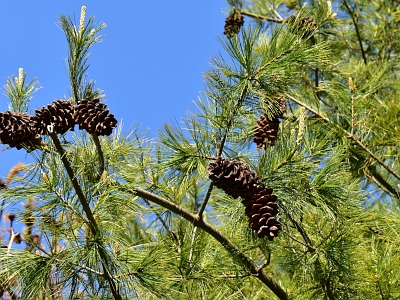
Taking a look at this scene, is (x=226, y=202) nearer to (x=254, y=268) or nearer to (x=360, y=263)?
(x=254, y=268)

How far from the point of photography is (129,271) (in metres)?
1.46

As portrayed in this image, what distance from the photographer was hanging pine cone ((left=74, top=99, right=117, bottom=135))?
152 cm

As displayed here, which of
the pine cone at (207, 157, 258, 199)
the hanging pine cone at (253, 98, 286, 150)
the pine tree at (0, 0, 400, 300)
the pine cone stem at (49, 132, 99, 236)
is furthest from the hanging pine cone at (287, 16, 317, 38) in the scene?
the pine cone stem at (49, 132, 99, 236)

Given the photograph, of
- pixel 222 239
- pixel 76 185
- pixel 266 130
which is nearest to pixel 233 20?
pixel 266 130

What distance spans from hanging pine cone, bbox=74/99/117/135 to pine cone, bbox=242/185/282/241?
0.38 metres

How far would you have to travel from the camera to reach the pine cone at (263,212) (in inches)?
56.4

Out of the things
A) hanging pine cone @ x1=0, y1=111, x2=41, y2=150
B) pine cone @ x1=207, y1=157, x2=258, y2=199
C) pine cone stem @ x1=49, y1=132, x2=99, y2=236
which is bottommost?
pine cone @ x1=207, y1=157, x2=258, y2=199

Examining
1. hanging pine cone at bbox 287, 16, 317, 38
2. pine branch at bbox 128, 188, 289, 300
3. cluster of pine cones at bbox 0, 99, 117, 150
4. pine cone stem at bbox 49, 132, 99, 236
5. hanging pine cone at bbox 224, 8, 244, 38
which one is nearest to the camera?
pine cone stem at bbox 49, 132, 99, 236

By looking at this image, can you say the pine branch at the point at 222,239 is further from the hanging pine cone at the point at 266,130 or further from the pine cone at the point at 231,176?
the pine cone at the point at 231,176

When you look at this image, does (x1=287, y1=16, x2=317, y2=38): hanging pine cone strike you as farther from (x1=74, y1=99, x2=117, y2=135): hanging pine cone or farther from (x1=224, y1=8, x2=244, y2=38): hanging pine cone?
(x1=224, y1=8, x2=244, y2=38): hanging pine cone

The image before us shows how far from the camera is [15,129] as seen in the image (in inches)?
60.6

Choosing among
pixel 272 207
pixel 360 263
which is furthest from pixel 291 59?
pixel 360 263

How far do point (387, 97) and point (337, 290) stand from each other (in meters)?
1.45

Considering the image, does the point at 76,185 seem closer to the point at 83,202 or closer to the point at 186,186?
the point at 83,202
